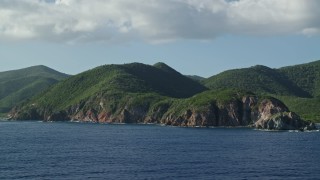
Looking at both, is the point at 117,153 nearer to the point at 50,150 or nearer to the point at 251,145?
the point at 50,150

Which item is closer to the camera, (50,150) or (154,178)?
(154,178)

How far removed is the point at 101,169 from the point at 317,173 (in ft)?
185

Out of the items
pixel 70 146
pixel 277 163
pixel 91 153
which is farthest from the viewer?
pixel 70 146

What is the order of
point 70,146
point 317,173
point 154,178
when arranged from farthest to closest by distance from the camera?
1. point 70,146
2. point 317,173
3. point 154,178

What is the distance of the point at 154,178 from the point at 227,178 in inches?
690

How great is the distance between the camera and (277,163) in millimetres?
144125

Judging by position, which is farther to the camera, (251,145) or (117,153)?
(251,145)

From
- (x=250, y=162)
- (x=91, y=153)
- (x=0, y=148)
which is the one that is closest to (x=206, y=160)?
(x=250, y=162)

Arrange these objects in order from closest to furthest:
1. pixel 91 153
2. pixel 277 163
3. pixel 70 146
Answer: pixel 277 163, pixel 91 153, pixel 70 146

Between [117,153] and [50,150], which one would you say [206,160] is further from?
[50,150]

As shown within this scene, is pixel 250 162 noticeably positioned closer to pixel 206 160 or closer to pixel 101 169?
pixel 206 160

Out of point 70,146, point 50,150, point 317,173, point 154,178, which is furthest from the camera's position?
point 70,146

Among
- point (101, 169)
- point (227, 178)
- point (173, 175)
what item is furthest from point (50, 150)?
point (227, 178)

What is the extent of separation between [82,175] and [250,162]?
170 ft
